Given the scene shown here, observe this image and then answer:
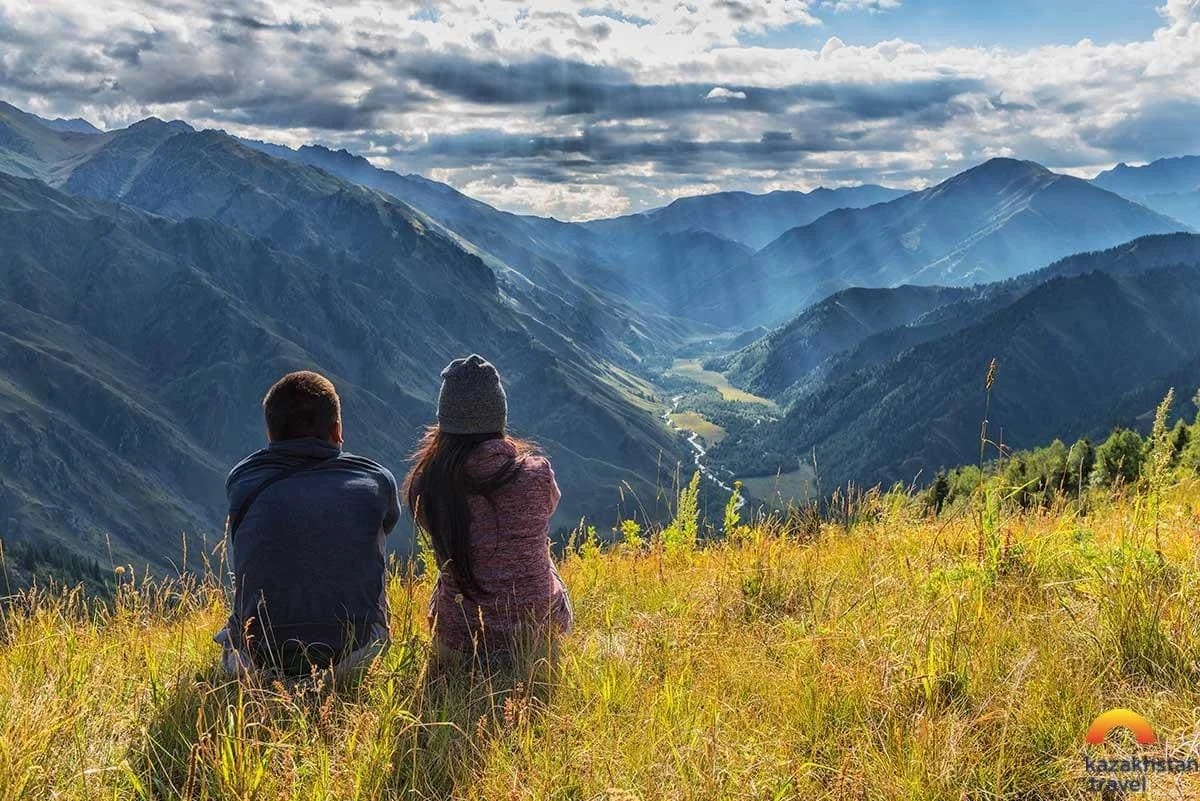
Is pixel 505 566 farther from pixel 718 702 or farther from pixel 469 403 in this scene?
pixel 718 702

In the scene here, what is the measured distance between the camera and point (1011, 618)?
4.25m

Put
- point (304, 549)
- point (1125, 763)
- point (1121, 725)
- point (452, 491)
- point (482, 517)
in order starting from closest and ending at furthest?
point (1125, 763), point (1121, 725), point (304, 549), point (452, 491), point (482, 517)

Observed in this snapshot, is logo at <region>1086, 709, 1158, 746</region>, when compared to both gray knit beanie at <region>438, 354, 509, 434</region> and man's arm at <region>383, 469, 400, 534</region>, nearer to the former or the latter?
gray knit beanie at <region>438, 354, 509, 434</region>

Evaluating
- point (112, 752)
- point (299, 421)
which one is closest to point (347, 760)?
point (112, 752)

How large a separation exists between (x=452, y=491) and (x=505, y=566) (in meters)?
0.70

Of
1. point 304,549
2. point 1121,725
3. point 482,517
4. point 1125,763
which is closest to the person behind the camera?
point 1125,763

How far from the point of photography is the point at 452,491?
5449 millimetres

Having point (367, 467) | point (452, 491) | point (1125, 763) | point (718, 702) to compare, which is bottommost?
point (718, 702)

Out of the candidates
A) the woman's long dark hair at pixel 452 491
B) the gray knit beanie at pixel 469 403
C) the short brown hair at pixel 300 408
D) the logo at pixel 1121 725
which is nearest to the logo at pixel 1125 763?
the logo at pixel 1121 725

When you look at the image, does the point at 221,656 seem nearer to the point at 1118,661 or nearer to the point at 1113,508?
the point at 1118,661

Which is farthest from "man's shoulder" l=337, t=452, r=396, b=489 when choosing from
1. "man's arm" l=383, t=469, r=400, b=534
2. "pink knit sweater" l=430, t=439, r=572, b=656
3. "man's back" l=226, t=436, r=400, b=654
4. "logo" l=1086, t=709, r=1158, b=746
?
"logo" l=1086, t=709, r=1158, b=746

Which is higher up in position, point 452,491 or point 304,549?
point 452,491

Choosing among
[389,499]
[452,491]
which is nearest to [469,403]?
[452,491]

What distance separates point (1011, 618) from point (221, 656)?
5173 millimetres
